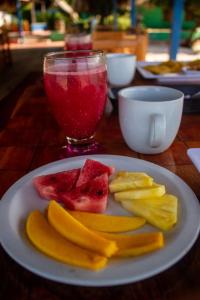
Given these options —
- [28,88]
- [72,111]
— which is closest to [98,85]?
[72,111]

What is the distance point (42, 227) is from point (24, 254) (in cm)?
5

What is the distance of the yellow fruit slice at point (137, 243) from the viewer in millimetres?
301

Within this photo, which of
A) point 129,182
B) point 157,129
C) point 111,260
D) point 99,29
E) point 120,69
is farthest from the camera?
point 99,29

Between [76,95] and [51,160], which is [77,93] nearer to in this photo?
[76,95]

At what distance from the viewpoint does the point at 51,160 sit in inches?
22.6

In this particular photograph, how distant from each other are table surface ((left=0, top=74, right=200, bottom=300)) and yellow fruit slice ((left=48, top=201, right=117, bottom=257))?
0.12 ft

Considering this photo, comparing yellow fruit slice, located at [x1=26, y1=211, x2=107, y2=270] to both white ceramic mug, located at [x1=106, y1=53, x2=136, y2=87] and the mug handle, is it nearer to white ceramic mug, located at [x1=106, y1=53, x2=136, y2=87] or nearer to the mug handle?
the mug handle

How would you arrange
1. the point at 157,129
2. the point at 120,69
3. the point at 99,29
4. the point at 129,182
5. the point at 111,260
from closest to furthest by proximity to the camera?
the point at 111,260, the point at 129,182, the point at 157,129, the point at 120,69, the point at 99,29

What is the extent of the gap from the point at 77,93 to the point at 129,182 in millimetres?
232

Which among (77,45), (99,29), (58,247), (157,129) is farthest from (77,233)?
(99,29)

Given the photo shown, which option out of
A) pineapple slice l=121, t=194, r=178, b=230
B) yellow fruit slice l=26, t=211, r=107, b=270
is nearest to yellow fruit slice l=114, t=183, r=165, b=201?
pineapple slice l=121, t=194, r=178, b=230

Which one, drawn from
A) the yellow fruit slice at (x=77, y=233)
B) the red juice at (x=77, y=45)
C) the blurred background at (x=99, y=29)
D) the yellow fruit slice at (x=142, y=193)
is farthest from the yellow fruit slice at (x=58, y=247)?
the blurred background at (x=99, y=29)

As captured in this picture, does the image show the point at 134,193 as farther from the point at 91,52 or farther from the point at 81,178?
the point at 91,52

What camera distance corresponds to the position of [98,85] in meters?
0.58
